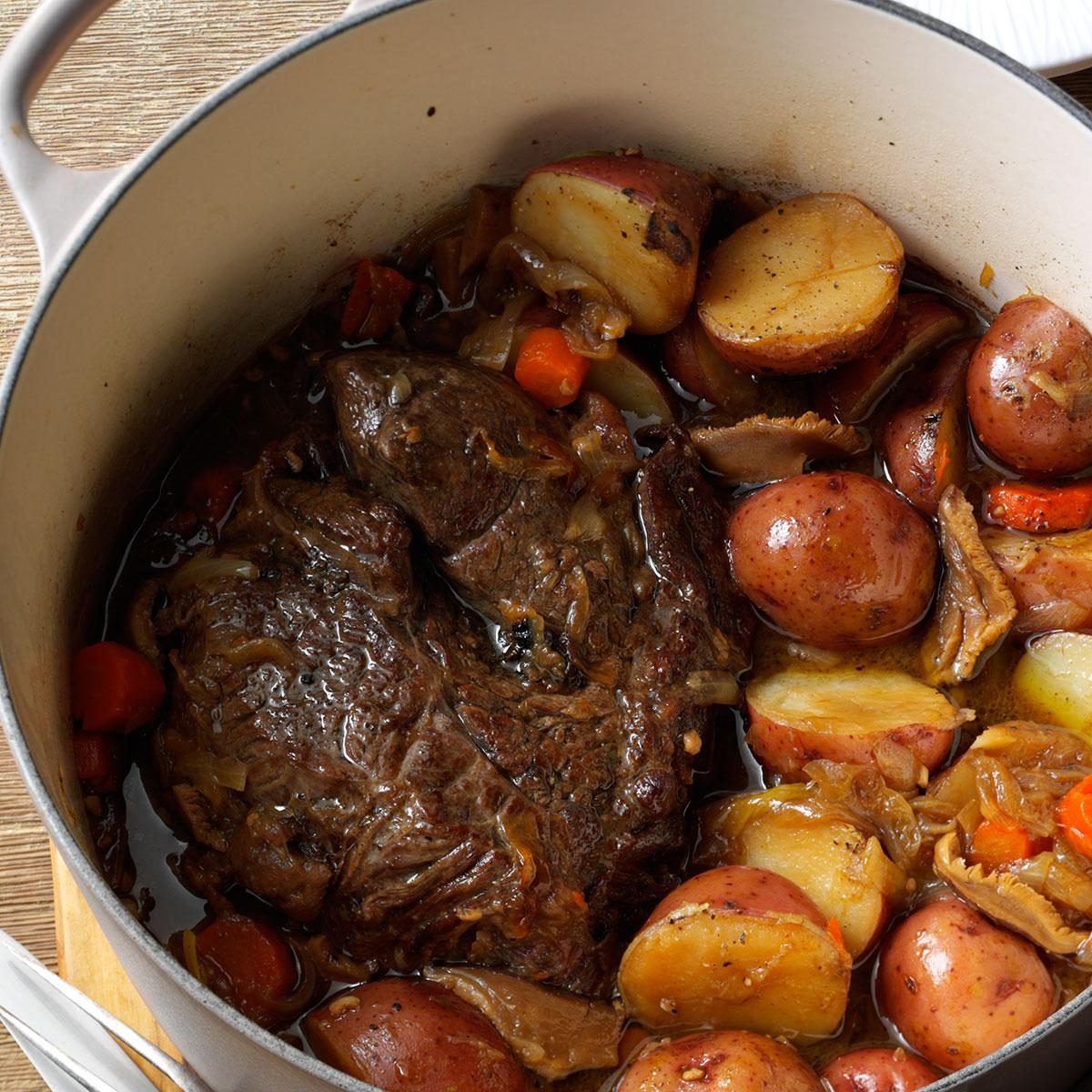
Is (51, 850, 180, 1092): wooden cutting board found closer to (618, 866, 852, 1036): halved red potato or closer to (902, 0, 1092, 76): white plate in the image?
(618, 866, 852, 1036): halved red potato

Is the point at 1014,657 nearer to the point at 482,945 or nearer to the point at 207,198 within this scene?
the point at 482,945

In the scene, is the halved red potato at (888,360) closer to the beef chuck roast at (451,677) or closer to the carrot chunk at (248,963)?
the beef chuck roast at (451,677)

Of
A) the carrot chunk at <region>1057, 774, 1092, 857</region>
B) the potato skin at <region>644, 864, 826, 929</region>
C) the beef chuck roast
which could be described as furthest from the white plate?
the potato skin at <region>644, 864, 826, 929</region>

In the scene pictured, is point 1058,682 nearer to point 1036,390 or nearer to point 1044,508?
point 1044,508

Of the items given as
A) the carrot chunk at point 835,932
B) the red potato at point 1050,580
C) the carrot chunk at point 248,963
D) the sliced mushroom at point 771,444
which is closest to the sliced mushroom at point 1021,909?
the carrot chunk at point 835,932

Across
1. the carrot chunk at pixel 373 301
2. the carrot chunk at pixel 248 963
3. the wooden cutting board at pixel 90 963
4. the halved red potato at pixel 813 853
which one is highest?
the carrot chunk at pixel 373 301

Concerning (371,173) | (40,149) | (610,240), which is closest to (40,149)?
(40,149)

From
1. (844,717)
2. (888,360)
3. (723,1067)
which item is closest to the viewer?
(723,1067)
